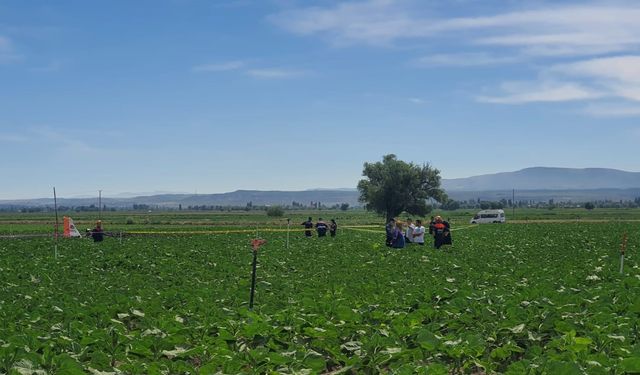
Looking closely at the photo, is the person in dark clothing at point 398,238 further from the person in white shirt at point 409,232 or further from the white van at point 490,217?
the white van at point 490,217

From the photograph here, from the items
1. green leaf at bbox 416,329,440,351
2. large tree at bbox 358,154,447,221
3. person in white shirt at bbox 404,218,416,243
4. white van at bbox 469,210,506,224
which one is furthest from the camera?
large tree at bbox 358,154,447,221

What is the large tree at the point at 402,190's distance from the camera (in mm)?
90500

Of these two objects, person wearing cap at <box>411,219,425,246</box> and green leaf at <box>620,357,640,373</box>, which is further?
person wearing cap at <box>411,219,425,246</box>

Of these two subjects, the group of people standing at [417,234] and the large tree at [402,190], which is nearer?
the group of people standing at [417,234]

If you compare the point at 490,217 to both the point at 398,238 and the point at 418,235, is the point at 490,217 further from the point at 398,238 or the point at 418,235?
the point at 398,238

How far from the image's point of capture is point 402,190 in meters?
90.9

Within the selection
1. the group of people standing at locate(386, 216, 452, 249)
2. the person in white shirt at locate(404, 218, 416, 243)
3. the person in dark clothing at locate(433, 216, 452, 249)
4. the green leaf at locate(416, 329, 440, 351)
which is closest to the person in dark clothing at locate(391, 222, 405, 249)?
the group of people standing at locate(386, 216, 452, 249)

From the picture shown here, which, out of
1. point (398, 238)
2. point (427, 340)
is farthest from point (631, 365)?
point (398, 238)

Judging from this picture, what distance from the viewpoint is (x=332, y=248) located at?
2967cm

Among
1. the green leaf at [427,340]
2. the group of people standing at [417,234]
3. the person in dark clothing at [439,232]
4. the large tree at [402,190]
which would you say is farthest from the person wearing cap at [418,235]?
the large tree at [402,190]

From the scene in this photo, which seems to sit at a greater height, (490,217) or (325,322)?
(325,322)

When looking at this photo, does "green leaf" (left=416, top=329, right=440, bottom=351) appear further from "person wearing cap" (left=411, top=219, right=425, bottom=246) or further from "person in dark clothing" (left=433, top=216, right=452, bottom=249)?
"person wearing cap" (left=411, top=219, right=425, bottom=246)

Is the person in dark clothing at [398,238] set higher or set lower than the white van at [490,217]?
higher

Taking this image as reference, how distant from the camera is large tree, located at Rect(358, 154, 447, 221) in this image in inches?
3563
